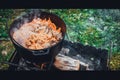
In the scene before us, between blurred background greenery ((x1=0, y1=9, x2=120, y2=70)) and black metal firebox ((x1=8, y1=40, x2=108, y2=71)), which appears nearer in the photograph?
black metal firebox ((x1=8, y1=40, x2=108, y2=71))

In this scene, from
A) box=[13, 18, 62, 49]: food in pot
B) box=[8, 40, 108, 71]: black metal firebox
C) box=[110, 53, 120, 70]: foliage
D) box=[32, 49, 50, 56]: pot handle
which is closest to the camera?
box=[32, 49, 50, 56]: pot handle

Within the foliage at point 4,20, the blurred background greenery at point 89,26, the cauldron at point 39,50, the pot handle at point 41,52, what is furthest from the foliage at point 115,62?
the foliage at point 4,20

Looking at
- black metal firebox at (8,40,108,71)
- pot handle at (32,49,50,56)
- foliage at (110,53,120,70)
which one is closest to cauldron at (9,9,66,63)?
pot handle at (32,49,50,56)

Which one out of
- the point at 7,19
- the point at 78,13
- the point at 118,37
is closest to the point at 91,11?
the point at 78,13

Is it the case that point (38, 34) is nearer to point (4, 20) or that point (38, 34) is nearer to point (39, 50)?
point (39, 50)

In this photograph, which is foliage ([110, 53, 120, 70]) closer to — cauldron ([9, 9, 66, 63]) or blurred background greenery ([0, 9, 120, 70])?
blurred background greenery ([0, 9, 120, 70])

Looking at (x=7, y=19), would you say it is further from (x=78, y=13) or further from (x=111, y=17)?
(x=111, y=17)
